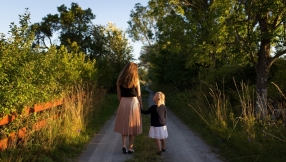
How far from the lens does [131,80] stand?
6.70 m

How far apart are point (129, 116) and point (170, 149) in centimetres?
145

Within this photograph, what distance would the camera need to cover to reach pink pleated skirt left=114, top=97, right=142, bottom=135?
22.3 feet

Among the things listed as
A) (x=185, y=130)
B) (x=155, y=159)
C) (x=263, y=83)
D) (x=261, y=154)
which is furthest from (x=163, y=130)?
(x=263, y=83)

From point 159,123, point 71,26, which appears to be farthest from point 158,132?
point 71,26

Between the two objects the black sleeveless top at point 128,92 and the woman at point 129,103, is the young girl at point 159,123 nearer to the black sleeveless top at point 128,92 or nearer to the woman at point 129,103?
the woman at point 129,103

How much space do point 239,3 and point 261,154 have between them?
291 inches

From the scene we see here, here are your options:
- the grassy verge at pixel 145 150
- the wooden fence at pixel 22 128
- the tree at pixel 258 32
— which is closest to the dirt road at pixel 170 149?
the grassy verge at pixel 145 150

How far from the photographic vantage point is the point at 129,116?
6.79 m

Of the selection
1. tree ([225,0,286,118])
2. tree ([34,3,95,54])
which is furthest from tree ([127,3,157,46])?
tree ([225,0,286,118])

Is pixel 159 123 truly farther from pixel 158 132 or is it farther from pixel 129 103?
pixel 129 103

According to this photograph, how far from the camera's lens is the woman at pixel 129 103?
22.0 feet

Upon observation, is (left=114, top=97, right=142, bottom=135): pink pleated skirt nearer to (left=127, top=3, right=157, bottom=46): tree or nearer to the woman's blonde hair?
the woman's blonde hair

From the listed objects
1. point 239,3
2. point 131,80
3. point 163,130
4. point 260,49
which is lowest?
point 163,130

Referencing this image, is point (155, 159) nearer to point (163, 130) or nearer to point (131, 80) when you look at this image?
point (163, 130)
